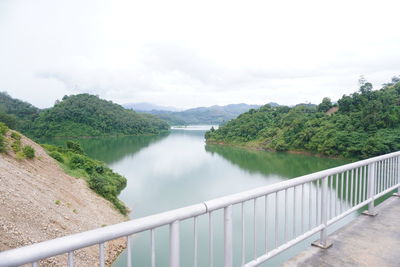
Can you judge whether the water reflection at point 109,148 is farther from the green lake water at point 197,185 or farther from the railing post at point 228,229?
the railing post at point 228,229

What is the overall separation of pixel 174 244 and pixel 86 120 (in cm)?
5759

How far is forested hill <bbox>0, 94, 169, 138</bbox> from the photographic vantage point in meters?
48.2

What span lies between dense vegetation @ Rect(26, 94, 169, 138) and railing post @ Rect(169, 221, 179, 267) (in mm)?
52275

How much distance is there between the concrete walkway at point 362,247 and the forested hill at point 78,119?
50828 mm

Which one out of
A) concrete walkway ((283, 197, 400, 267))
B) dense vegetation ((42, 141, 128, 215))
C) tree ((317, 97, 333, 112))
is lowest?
dense vegetation ((42, 141, 128, 215))

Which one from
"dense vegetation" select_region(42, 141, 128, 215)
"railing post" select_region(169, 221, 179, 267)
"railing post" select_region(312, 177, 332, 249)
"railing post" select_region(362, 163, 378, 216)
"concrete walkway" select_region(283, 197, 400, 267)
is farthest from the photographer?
"dense vegetation" select_region(42, 141, 128, 215)

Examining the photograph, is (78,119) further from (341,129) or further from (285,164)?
(341,129)

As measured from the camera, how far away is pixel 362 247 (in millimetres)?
2287

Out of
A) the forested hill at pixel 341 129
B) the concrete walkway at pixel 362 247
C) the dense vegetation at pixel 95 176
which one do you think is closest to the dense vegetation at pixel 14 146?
the dense vegetation at pixel 95 176

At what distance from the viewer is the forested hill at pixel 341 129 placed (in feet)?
75.7

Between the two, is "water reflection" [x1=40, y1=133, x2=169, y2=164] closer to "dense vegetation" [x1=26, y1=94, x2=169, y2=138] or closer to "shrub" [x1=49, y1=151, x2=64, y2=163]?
"dense vegetation" [x1=26, y1=94, x2=169, y2=138]

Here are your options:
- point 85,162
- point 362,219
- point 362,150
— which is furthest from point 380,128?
point 362,219

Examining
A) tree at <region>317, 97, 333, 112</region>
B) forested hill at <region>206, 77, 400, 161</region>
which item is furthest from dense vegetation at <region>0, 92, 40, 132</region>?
tree at <region>317, 97, 333, 112</region>

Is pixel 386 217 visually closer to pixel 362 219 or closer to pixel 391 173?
pixel 362 219
